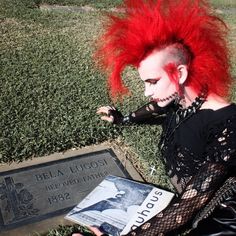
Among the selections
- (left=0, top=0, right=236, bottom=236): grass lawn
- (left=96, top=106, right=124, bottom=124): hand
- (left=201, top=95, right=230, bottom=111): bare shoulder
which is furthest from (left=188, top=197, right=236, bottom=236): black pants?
(left=96, top=106, right=124, bottom=124): hand

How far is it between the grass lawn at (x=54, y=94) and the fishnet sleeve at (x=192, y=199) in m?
0.94

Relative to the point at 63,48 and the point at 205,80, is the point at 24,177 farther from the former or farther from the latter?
the point at 63,48

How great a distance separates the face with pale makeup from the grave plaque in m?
1.26

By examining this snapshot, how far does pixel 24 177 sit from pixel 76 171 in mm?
431

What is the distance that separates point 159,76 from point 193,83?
209 millimetres

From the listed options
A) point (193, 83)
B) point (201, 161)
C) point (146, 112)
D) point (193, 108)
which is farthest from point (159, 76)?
point (146, 112)

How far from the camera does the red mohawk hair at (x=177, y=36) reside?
84.7 inches

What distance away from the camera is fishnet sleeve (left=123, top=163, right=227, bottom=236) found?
6.82 ft

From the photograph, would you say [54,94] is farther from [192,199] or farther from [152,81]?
[192,199]

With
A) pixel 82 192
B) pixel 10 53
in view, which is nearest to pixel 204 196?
pixel 82 192

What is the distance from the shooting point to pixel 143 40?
2.17 metres

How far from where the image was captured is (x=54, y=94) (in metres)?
4.65

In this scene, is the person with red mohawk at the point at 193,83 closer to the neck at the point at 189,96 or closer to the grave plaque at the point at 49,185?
the neck at the point at 189,96

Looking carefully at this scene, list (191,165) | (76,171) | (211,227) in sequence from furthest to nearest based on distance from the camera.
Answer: (76,171)
(191,165)
(211,227)
